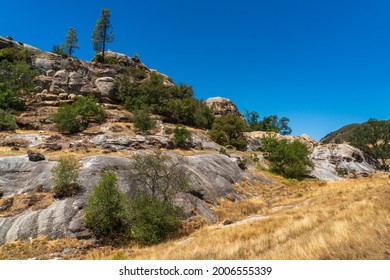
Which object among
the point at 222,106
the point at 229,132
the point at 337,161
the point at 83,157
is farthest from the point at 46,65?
the point at 337,161

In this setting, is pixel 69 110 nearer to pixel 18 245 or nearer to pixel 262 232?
pixel 18 245

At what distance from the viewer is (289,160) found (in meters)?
49.6

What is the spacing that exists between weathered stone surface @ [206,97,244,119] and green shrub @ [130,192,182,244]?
230 feet

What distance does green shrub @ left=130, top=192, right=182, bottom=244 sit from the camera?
17109mm

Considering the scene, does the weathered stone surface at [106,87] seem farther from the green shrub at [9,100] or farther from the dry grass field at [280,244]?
the dry grass field at [280,244]

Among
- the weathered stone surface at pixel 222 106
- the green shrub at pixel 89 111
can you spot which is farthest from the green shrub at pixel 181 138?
the weathered stone surface at pixel 222 106

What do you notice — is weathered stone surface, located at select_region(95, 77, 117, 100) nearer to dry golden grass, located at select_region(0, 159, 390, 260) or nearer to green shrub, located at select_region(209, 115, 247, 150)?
green shrub, located at select_region(209, 115, 247, 150)

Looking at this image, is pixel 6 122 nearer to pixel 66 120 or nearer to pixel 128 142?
pixel 66 120

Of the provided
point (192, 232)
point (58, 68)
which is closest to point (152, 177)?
point (192, 232)

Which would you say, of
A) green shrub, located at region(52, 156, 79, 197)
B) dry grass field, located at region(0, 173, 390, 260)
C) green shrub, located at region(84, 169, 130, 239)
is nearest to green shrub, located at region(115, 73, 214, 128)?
green shrub, located at region(52, 156, 79, 197)

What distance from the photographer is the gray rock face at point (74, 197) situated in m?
16.8

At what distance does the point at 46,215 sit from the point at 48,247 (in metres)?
2.94

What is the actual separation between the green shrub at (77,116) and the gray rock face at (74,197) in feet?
61.8

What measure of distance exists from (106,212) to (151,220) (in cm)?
336
